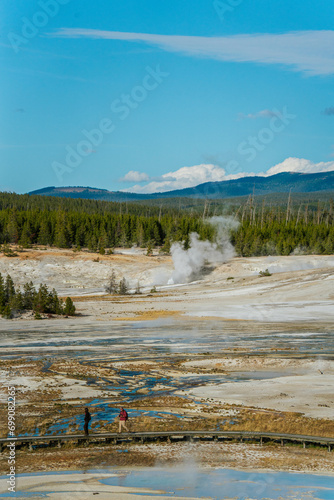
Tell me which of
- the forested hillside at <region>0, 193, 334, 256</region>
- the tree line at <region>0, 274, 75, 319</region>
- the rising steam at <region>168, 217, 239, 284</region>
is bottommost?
the tree line at <region>0, 274, 75, 319</region>

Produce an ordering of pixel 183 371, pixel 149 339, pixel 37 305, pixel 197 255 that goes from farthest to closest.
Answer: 1. pixel 197 255
2. pixel 37 305
3. pixel 149 339
4. pixel 183 371

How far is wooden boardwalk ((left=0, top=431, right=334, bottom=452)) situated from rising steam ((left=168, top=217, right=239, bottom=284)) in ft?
219

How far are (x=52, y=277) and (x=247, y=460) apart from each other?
71.8 m

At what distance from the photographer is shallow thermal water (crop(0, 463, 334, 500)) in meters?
16.3

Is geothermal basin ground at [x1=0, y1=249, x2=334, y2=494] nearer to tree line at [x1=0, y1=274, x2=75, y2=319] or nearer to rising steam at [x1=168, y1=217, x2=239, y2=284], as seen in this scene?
tree line at [x1=0, y1=274, x2=75, y2=319]

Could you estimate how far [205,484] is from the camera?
17.1 meters

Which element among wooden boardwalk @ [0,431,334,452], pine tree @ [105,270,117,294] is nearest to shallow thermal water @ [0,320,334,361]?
wooden boardwalk @ [0,431,334,452]

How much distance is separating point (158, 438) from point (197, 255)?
72848 mm

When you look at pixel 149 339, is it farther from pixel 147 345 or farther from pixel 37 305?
pixel 37 305

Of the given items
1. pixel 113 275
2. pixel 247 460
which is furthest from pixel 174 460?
pixel 113 275

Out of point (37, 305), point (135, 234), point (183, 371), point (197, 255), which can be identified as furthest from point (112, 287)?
point (183, 371)

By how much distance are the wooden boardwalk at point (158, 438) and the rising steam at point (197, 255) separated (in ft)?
219

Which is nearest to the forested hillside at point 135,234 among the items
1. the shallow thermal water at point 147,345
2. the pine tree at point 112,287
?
the pine tree at point 112,287

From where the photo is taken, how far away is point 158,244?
126 meters
